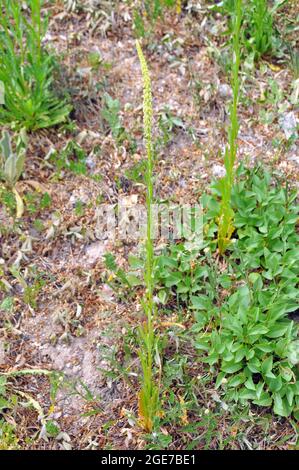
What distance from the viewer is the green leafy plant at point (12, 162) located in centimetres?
335

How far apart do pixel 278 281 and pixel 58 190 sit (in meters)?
1.35

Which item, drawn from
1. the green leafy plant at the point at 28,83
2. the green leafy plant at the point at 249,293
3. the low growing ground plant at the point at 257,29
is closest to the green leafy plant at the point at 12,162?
the green leafy plant at the point at 28,83

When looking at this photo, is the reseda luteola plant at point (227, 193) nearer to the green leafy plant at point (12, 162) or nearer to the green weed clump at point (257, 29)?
the green weed clump at point (257, 29)

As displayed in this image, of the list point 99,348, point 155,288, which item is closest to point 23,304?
point 99,348

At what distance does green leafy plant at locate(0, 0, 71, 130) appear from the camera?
335 centimetres

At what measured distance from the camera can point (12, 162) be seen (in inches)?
132

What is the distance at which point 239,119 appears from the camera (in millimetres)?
3576

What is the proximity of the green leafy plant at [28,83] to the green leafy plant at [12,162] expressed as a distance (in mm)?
126

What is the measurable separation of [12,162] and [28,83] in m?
0.55

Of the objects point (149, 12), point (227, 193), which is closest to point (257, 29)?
point (149, 12)

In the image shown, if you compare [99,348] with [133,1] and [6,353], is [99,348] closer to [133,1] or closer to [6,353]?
[6,353]

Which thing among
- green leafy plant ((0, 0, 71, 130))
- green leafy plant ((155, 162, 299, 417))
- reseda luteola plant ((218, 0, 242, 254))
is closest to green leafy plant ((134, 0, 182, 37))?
green leafy plant ((0, 0, 71, 130))

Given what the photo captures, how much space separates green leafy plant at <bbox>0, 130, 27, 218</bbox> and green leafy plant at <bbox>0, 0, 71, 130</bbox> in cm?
13

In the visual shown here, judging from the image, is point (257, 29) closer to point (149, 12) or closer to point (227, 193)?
point (149, 12)
